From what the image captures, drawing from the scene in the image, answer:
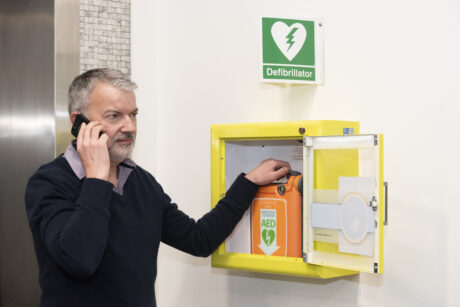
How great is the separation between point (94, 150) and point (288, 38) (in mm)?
912

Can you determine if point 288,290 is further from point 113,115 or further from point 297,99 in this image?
point 113,115

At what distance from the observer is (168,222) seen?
238 cm

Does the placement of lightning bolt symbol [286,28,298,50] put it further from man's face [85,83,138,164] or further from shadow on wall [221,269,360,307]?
shadow on wall [221,269,360,307]

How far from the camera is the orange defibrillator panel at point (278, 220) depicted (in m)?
2.35

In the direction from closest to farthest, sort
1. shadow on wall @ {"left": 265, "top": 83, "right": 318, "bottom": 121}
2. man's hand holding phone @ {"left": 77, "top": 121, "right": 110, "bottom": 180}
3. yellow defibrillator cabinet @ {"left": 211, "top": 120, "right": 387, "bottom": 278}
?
1. man's hand holding phone @ {"left": 77, "top": 121, "right": 110, "bottom": 180}
2. yellow defibrillator cabinet @ {"left": 211, "top": 120, "right": 387, "bottom": 278}
3. shadow on wall @ {"left": 265, "top": 83, "right": 318, "bottom": 121}

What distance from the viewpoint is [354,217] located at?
2.08 meters

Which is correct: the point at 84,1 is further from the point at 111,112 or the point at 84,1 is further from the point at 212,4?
the point at 111,112

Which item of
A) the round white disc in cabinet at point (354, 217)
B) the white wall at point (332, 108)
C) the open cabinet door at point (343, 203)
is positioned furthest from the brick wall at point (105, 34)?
the round white disc in cabinet at point (354, 217)

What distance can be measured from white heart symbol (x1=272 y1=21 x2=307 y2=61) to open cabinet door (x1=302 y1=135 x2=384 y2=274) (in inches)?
15.5

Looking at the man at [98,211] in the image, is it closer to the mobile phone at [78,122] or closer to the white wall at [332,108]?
the mobile phone at [78,122]

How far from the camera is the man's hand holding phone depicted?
193 centimetres

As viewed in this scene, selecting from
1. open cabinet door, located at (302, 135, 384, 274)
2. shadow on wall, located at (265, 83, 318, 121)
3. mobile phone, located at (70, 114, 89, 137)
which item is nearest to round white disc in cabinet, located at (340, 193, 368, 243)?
open cabinet door, located at (302, 135, 384, 274)

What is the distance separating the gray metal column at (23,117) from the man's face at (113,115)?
33.2 inches

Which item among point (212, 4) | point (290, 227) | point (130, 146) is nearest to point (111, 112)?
point (130, 146)
